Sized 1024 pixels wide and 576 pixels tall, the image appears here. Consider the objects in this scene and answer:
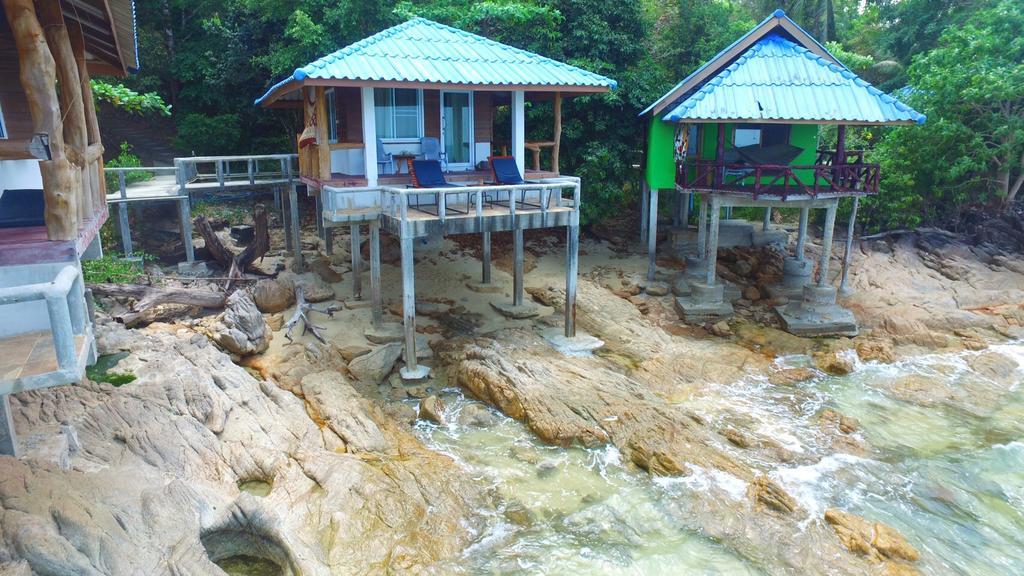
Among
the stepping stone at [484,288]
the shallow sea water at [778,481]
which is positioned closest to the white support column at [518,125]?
the stepping stone at [484,288]

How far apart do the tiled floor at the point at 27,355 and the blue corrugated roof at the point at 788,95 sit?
1375cm

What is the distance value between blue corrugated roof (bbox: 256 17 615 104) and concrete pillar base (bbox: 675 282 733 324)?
5.94m

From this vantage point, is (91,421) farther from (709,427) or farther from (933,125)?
(933,125)

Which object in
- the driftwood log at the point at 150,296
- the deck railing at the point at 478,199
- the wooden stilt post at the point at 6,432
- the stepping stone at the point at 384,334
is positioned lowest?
the stepping stone at the point at 384,334

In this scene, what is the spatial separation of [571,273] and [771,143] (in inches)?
306

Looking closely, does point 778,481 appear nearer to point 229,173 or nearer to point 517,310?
point 517,310

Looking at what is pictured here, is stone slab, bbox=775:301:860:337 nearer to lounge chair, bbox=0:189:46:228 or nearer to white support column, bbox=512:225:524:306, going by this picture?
white support column, bbox=512:225:524:306

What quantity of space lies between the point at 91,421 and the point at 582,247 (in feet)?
Answer: 50.4

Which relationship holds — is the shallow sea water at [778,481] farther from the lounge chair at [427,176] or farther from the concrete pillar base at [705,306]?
the lounge chair at [427,176]

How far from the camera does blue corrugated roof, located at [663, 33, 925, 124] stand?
15469 mm

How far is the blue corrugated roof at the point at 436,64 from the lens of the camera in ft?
40.5

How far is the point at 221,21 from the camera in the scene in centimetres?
2395

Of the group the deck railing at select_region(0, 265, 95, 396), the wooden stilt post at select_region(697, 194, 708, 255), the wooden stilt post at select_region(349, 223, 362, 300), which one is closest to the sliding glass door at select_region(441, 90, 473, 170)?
the wooden stilt post at select_region(349, 223, 362, 300)

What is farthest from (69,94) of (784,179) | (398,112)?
(784,179)
